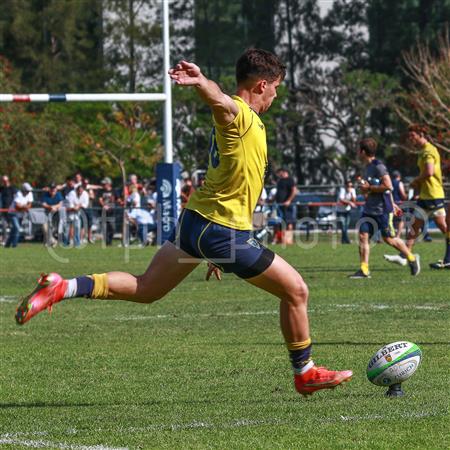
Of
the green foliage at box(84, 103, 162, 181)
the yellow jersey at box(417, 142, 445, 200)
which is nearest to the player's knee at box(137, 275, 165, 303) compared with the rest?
the yellow jersey at box(417, 142, 445, 200)

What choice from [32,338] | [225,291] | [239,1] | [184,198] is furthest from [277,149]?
[32,338]

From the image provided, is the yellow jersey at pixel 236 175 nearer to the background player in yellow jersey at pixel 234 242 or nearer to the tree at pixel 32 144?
the background player in yellow jersey at pixel 234 242

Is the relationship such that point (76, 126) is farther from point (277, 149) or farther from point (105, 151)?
point (277, 149)

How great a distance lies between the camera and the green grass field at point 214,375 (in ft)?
21.0

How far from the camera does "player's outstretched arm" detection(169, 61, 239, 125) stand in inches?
260

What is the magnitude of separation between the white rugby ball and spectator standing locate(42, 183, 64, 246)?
85.0ft

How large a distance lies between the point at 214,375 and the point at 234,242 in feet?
5.80

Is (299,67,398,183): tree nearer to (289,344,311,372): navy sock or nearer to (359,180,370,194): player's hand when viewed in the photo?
(359,180,370,194): player's hand

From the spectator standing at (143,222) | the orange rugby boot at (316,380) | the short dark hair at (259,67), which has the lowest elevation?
the spectator standing at (143,222)

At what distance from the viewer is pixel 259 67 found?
291 inches

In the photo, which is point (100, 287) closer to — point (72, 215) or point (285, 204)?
point (285, 204)

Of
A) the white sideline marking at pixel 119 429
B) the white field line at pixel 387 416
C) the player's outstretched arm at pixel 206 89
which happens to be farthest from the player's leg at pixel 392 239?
the white sideline marking at pixel 119 429

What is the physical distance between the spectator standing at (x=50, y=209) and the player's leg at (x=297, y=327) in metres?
26.0

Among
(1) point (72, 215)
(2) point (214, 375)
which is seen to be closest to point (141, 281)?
(2) point (214, 375)
